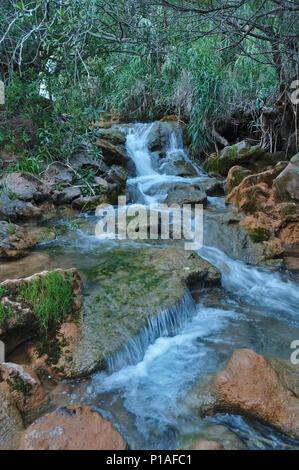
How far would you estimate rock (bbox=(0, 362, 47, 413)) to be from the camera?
6.60ft

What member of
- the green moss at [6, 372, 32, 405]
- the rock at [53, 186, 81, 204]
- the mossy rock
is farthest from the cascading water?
the rock at [53, 186, 81, 204]

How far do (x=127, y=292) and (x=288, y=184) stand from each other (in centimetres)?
361

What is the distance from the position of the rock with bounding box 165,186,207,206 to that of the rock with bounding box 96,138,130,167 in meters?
1.80

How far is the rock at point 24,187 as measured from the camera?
5.17 metres

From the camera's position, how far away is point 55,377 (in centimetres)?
232

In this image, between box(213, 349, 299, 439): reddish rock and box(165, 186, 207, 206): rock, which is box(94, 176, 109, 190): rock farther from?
box(213, 349, 299, 439): reddish rock

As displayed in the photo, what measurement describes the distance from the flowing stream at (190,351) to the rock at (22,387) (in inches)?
8.9

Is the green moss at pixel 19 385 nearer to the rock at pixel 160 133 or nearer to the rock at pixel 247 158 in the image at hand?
the rock at pixel 247 158

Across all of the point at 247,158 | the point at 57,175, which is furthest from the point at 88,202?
the point at 247,158

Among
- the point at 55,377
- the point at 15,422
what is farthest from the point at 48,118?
the point at 15,422

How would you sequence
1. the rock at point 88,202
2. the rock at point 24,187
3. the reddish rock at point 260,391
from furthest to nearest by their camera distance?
1. the rock at point 88,202
2. the rock at point 24,187
3. the reddish rock at point 260,391

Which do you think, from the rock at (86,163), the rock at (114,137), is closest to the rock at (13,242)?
the rock at (86,163)

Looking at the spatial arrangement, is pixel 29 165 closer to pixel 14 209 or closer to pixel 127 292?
pixel 14 209
